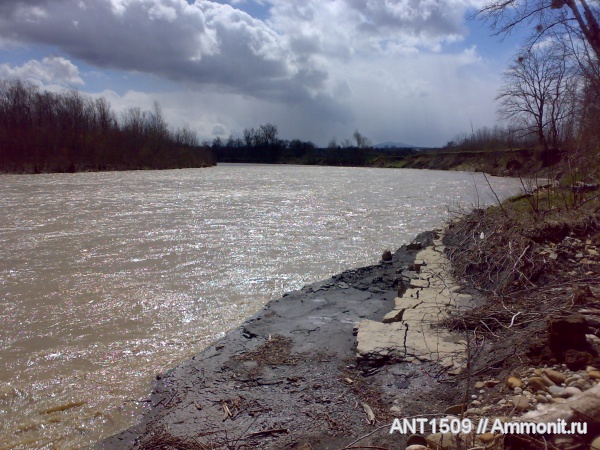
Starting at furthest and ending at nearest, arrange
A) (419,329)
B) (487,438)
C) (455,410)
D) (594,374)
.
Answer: (419,329) → (455,410) → (594,374) → (487,438)

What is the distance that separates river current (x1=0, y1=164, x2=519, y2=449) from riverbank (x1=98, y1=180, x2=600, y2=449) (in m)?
0.57

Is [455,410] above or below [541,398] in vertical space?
below

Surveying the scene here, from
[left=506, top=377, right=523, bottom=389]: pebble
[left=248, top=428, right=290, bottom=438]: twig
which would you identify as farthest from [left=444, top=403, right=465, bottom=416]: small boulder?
[left=248, top=428, right=290, bottom=438]: twig

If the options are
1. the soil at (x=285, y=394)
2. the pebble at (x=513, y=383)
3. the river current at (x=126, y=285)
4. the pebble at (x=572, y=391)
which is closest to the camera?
the pebble at (x=572, y=391)

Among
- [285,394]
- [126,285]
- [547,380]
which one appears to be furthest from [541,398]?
[126,285]

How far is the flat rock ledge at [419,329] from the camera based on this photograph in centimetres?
372

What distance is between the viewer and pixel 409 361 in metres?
3.69

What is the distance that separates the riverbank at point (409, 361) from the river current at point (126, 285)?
573 mm

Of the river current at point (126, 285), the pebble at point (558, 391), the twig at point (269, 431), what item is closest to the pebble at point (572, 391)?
the pebble at point (558, 391)

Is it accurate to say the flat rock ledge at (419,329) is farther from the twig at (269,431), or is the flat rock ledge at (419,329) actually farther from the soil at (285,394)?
the twig at (269,431)

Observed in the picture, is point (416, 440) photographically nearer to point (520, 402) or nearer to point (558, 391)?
point (520, 402)

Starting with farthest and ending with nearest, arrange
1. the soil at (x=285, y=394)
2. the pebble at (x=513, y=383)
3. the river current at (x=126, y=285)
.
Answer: the river current at (x=126, y=285) < the soil at (x=285, y=394) < the pebble at (x=513, y=383)

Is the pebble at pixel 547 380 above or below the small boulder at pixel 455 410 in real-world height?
above

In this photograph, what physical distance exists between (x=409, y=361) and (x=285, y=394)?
1.08m
